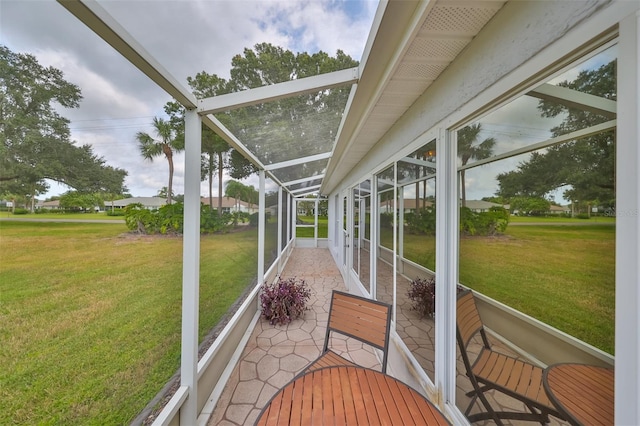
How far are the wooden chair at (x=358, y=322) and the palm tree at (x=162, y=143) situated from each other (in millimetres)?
1620

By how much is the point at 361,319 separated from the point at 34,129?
83.3 inches

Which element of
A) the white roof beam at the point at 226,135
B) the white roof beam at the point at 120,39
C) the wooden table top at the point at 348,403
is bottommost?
the wooden table top at the point at 348,403

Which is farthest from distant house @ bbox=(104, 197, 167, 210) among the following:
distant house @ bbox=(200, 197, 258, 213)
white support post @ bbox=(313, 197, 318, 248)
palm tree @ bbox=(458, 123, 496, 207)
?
white support post @ bbox=(313, 197, 318, 248)

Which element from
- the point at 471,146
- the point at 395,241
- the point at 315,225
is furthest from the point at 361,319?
the point at 315,225

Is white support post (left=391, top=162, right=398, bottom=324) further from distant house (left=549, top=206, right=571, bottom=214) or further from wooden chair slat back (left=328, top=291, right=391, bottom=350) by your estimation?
distant house (left=549, top=206, right=571, bottom=214)

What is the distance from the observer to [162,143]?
5.41 feet

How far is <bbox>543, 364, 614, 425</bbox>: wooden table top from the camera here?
1.04 m

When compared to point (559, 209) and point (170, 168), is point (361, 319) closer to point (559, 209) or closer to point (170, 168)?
point (559, 209)

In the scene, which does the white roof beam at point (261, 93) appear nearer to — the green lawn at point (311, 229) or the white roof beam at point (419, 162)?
the white roof beam at point (419, 162)

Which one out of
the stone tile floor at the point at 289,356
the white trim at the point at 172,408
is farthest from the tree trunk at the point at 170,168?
the stone tile floor at the point at 289,356

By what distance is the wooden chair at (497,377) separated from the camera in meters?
1.46

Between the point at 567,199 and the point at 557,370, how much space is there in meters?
1.06

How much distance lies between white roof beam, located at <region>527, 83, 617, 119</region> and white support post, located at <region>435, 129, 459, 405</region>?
502 mm

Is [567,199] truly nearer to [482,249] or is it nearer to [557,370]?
[482,249]
